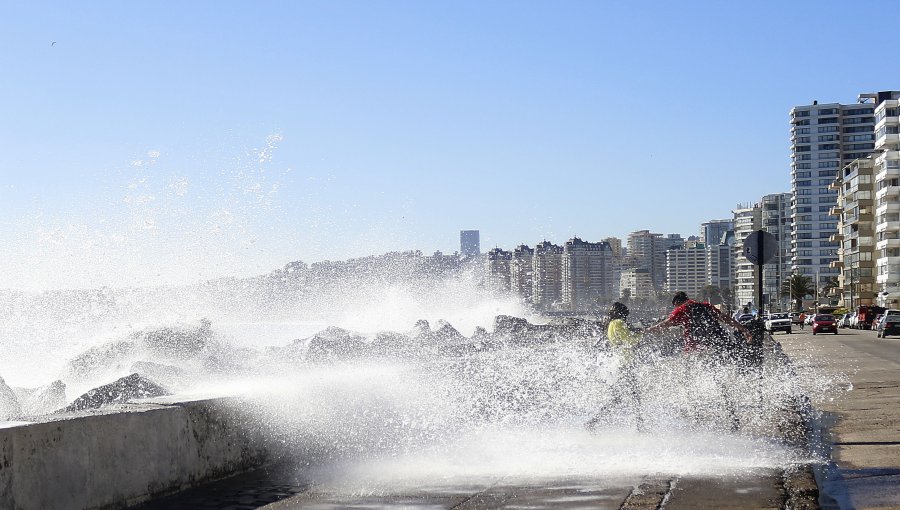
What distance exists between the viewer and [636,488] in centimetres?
732

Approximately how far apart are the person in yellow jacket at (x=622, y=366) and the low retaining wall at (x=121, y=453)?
3627 mm

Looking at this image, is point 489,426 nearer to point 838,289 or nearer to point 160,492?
point 160,492

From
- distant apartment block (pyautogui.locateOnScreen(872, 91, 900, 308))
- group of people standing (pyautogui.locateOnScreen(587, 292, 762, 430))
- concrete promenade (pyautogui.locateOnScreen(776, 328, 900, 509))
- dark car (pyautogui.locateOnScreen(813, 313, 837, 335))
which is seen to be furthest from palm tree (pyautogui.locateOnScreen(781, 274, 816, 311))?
group of people standing (pyautogui.locateOnScreen(587, 292, 762, 430))

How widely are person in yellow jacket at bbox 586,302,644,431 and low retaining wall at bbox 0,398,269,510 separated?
3.63 meters

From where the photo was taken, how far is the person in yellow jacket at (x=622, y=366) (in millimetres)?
10742

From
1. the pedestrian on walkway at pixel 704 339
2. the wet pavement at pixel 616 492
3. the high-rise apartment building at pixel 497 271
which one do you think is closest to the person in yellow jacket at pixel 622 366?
the pedestrian on walkway at pixel 704 339

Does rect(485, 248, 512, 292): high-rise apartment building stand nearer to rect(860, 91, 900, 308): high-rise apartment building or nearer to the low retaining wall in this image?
rect(860, 91, 900, 308): high-rise apartment building

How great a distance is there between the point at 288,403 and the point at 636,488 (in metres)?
3.55

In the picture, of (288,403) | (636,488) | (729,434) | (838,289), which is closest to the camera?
(636,488)

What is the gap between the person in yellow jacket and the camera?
1074 centimetres

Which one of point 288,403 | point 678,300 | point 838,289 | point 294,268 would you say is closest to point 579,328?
point 678,300

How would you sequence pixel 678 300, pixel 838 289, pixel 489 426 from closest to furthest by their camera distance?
1. pixel 489 426
2. pixel 678 300
3. pixel 838 289

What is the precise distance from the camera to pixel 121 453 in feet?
23.4

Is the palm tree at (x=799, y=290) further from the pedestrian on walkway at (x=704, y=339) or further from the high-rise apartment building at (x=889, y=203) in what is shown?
the pedestrian on walkway at (x=704, y=339)
